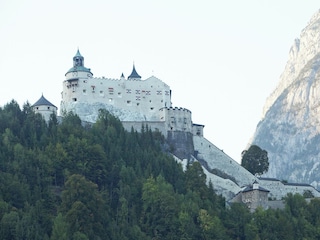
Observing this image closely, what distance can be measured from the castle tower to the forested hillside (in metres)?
3.00

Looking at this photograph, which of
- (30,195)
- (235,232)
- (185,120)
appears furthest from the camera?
(185,120)

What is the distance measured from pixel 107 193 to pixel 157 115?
22760 millimetres

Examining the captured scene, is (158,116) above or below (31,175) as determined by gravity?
above

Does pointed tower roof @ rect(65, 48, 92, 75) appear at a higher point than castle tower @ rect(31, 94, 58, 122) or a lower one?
higher

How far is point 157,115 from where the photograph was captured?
10594cm

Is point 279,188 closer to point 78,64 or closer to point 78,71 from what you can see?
point 78,71

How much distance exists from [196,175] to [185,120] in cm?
1351

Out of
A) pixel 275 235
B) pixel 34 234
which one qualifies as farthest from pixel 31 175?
pixel 275 235

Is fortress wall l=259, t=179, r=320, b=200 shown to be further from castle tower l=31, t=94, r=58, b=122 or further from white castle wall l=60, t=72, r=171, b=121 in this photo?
castle tower l=31, t=94, r=58, b=122

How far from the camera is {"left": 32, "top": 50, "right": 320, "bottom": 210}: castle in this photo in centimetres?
Answer: 9838

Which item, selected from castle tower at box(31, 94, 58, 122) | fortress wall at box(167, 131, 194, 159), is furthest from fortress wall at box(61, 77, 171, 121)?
castle tower at box(31, 94, 58, 122)

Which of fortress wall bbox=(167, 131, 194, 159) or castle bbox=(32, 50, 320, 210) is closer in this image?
castle bbox=(32, 50, 320, 210)

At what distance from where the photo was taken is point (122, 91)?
107250 mm

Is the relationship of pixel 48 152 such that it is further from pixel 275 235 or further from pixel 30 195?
pixel 275 235
